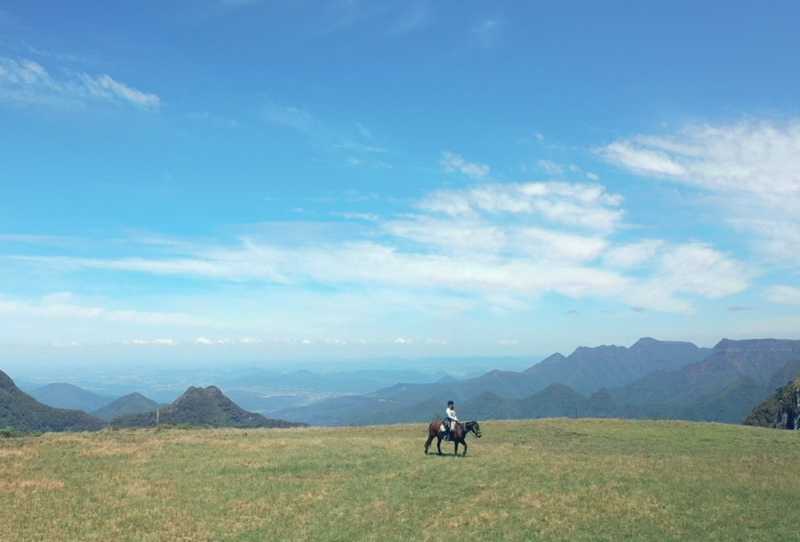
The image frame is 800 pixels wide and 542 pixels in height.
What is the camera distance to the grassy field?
2028 centimetres

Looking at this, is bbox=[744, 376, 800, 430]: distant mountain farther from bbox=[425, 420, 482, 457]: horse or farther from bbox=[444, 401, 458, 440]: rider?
bbox=[444, 401, 458, 440]: rider

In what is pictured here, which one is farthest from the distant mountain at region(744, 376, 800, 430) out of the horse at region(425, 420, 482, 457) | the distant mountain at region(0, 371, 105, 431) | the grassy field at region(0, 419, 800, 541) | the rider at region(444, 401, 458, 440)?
the distant mountain at region(0, 371, 105, 431)

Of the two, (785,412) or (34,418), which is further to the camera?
(34,418)

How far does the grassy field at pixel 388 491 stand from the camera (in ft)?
66.5

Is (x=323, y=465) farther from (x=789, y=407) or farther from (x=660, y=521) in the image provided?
(x=789, y=407)

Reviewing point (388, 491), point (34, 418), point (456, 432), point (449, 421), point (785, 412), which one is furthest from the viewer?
point (34, 418)

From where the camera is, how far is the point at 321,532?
797 inches

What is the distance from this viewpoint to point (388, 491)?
25.9 meters

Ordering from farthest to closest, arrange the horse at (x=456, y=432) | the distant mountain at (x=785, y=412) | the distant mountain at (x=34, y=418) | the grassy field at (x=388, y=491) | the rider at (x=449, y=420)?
the distant mountain at (x=34, y=418) → the distant mountain at (x=785, y=412) → the rider at (x=449, y=420) → the horse at (x=456, y=432) → the grassy field at (x=388, y=491)

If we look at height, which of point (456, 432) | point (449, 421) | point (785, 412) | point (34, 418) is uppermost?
point (449, 421)

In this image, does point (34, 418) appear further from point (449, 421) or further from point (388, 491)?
point (388, 491)

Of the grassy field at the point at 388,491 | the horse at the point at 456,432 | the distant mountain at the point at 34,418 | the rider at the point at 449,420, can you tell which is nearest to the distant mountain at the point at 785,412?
the grassy field at the point at 388,491

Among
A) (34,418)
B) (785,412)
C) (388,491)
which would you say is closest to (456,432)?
(388,491)

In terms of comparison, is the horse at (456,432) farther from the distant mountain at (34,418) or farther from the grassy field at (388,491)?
the distant mountain at (34,418)
